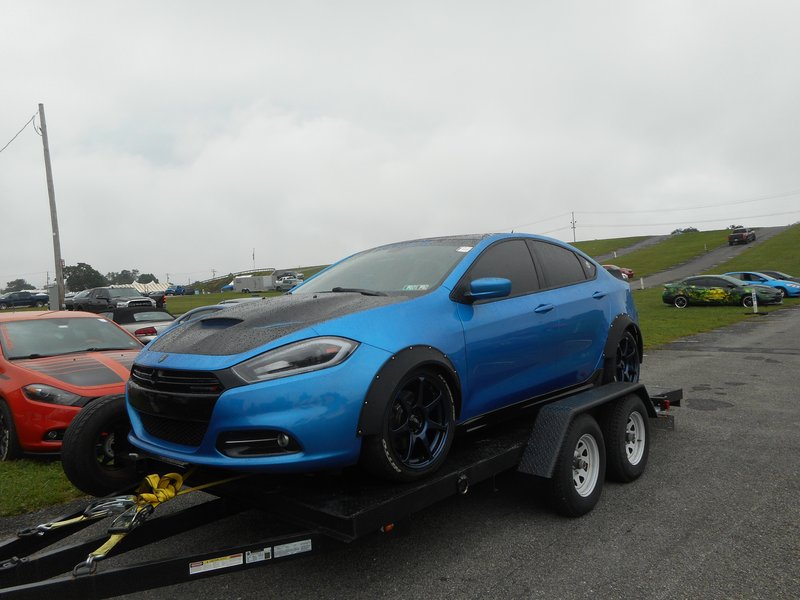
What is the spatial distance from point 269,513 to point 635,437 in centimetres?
306

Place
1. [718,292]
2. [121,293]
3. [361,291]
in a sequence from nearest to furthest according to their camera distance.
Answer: [361,291]
[718,292]
[121,293]

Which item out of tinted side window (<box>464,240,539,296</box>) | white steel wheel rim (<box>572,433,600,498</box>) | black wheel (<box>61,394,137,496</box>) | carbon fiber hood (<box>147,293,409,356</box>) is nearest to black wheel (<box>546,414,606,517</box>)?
white steel wheel rim (<box>572,433,600,498</box>)

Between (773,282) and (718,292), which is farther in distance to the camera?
(773,282)

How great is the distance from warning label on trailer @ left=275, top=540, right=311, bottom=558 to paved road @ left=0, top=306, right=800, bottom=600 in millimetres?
456

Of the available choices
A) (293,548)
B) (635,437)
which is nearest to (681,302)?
(635,437)

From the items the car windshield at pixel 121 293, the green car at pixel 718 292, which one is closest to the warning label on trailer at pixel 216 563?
the green car at pixel 718 292

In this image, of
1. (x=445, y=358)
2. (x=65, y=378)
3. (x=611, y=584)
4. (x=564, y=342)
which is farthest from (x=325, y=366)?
(x=65, y=378)

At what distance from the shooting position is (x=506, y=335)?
3842 mm

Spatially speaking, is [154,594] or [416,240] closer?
[154,594]

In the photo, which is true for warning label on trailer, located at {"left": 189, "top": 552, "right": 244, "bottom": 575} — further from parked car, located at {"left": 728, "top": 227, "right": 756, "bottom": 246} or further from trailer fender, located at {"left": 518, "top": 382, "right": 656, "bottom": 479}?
parked car, located at {"left": 728, "top": 227, "right": 756, "bottom": 246}

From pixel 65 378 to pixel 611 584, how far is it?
15.8ft

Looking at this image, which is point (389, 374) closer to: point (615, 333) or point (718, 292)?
point (615, 333)

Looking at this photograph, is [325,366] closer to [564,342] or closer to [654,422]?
[564,342]

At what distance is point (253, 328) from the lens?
3100 mm
